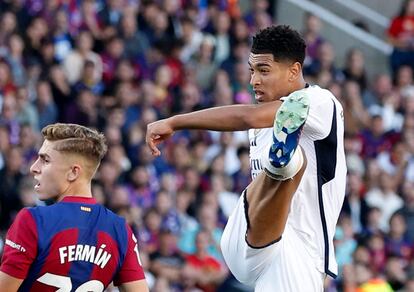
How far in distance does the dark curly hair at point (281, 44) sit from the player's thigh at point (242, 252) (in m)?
0.75

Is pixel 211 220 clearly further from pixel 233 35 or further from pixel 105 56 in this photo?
pixel 233 35

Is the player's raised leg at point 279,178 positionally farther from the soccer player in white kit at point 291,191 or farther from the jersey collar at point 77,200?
the jersey collar at point 77,200

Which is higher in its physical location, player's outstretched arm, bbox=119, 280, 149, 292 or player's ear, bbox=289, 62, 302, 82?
player's ear, bbox=289, 62, 302, 82

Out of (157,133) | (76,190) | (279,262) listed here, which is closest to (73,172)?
(76,190)

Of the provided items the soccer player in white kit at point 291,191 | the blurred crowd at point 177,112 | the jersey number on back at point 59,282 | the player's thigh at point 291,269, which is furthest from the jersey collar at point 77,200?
the blurred crowd at point 177,112

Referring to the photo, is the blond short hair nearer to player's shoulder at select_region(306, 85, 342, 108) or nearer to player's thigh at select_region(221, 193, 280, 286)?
player's thigh at select_region(221, 193, 280, 286)

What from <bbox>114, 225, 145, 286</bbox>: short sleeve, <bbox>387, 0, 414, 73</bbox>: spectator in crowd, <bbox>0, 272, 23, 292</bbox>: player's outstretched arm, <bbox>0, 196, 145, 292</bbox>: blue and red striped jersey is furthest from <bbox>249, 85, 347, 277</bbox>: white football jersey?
<bbox>387, 0, 414, 73</bbox>: spectator in crowd

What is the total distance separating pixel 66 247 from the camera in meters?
6.18

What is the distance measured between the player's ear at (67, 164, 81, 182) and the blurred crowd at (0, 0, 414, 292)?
5.77m

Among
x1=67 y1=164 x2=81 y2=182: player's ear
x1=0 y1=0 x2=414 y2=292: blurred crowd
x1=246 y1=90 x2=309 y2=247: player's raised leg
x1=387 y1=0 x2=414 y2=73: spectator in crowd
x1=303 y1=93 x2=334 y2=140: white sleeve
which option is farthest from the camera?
x1=387 y1=0 x2=414 y2=73: spectator in crowd

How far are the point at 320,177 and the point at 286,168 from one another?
0.51 metres

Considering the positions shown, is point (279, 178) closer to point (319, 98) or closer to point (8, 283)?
point (319, 98)

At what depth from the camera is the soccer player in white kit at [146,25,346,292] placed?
21.8 ft

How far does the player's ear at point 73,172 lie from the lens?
20.8 feet
